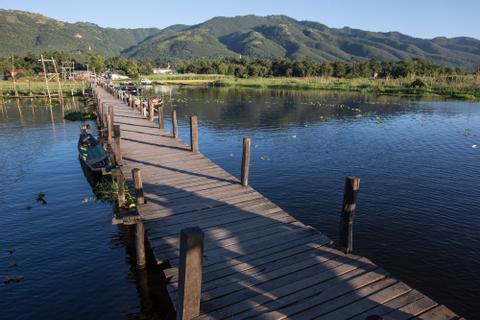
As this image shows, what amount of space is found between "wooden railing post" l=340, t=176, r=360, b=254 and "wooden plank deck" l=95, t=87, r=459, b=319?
0.28 metres

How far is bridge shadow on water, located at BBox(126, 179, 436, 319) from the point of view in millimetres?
6637

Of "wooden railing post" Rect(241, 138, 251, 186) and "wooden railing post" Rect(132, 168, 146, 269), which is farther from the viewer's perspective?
"wooden railing post" Rect(241, 138, 251, 186)

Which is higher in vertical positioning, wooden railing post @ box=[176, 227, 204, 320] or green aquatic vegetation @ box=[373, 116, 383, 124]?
wooden railing post @ box=[176, 227, 204, 320]

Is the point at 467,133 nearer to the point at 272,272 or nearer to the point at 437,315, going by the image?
the point at 437,315

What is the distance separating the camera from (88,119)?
41.5 m

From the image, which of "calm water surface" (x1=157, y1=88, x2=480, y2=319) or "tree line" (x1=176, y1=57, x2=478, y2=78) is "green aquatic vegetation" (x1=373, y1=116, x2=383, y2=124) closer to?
"calm water surface" (x1=157, y1=88, x2=480, y2=319)

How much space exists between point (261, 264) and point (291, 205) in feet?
28.4

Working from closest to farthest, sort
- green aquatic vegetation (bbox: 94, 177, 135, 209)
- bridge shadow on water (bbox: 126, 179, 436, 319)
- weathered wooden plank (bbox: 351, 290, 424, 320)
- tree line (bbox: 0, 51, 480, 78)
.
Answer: weathered wooden plank (bbox: 351, 290, 424, 320)
bridge shadow on water (bbox: 126, 179, 436, 319)
green aquatic vegetation (bbox: 94, 177, 135, 209)
tree line (bbox: 0, 51, 480, 78)

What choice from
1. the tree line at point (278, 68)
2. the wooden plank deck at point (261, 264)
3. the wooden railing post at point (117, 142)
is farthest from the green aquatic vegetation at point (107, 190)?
the tree line at point (278, 68)

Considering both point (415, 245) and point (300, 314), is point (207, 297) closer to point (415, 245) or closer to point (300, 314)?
point (300, 314)

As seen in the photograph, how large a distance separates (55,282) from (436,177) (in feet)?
67.8

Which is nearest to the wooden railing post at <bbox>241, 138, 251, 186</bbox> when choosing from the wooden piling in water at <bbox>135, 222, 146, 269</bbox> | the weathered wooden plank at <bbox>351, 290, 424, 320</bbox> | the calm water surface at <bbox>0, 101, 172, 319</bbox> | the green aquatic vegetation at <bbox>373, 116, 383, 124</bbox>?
the wooden piling in water at <bbox>135, 222, 146, 269</bbox>

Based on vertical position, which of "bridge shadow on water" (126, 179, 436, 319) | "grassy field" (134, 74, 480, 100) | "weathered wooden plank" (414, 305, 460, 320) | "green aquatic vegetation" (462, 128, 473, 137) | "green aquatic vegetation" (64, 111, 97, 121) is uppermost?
"grassy field" (134, 74, 480, 100)

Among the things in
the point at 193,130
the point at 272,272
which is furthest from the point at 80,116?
the point at 272,272
